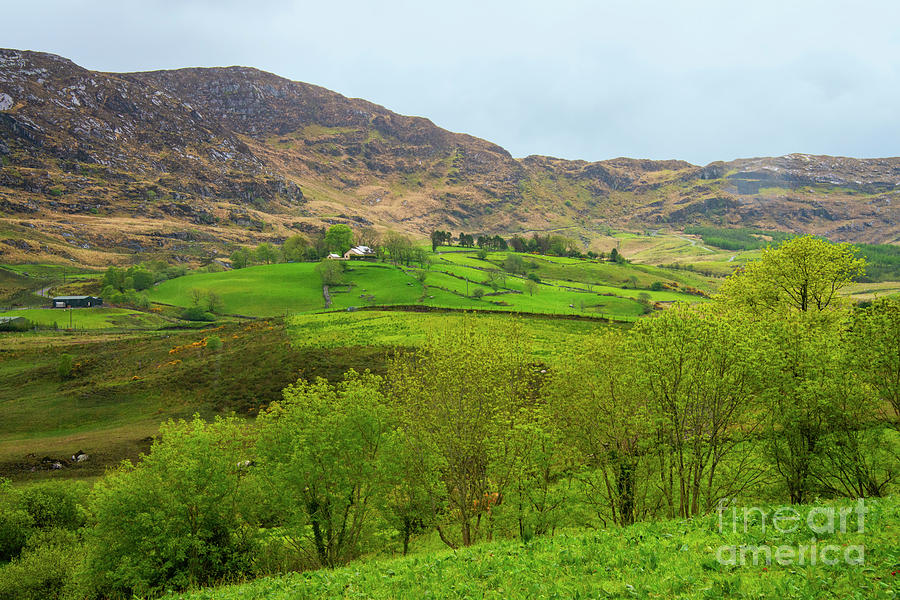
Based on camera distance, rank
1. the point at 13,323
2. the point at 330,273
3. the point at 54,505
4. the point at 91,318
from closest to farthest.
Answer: the point at 54,505, the point at 13,323, the point at 91,318, the point at 330,273

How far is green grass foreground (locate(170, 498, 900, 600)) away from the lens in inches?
485

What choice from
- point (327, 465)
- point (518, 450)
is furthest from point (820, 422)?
point (327, 465)

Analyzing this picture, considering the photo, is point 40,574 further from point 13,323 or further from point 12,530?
point 13,323

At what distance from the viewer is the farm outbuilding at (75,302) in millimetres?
163875

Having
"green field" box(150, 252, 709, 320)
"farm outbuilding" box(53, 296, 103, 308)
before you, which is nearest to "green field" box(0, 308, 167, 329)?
"farm outbuilding" box(53, 296, 103, 308)

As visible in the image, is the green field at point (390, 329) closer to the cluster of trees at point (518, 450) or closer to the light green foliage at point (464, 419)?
the light green foliage at point (464, 419)

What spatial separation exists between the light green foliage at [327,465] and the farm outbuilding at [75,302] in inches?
6830

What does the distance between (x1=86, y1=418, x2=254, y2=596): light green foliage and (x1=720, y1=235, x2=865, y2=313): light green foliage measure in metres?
56.4

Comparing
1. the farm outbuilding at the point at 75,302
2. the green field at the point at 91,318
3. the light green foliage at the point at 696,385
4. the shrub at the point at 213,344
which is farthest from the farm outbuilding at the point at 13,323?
the light green foliage at the point at 696,385

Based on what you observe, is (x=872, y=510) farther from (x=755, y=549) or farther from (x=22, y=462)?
(x=22, y=462)

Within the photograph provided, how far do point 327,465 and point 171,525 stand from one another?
1164 centimetres

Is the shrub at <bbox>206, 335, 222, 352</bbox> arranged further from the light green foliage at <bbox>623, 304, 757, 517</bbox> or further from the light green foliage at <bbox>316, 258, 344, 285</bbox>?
the light green foliage at <bbox>623, 304, 757, 517</bbox>

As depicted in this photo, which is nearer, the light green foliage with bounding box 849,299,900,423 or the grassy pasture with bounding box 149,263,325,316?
the light green foliage with bounding box 849,299,900,423

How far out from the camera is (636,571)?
47.9 feet
